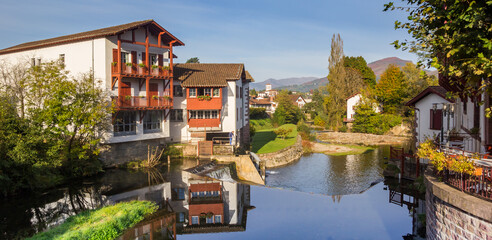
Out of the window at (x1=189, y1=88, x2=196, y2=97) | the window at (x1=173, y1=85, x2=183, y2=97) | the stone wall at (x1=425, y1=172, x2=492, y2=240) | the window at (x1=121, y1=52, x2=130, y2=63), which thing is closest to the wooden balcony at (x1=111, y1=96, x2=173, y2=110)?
the window at (x1=189, y1=88, x2=196, y2=97)

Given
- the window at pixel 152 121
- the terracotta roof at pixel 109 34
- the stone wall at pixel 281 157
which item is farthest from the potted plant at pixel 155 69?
the stone wall at pixel 281 157

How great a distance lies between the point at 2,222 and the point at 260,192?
13774 millimetres

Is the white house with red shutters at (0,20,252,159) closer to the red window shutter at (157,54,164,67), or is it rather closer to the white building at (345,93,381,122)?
the red window shutter at (157,54,164,67)

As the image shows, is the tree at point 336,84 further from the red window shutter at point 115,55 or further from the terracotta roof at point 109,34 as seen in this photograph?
the red window shutter at point 115,55

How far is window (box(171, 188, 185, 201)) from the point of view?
797 inches

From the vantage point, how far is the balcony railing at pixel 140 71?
26.9 meters

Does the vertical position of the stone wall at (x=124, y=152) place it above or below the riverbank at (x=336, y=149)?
above

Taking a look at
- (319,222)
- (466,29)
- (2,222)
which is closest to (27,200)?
(2,222)

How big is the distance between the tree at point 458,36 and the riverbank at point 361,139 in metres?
44.8

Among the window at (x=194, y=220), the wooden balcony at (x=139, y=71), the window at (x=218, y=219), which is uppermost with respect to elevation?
the wooden balcony at (x=139, y=71)

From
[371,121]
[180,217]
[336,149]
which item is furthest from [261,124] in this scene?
[180,217]

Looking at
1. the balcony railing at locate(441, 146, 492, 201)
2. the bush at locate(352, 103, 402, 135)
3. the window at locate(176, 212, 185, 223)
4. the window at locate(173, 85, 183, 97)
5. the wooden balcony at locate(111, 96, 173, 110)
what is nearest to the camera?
the balcony railing at locate(441, 146, 492, 201)

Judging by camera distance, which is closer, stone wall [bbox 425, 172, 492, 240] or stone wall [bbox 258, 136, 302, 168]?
stone wall [bbox 425, 172, 492, 240]

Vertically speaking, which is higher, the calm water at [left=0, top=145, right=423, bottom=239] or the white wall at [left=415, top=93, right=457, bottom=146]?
the white wall at [left=415, top=93, right=457, bottom=146]
